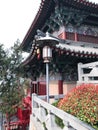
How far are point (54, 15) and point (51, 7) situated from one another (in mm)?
427

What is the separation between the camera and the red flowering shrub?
4441 millimetres

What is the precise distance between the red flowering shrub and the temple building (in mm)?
1972

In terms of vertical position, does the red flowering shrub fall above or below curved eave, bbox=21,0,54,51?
below

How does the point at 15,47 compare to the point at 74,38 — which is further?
the point at 15,47

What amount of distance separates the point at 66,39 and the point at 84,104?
4860 millimetres

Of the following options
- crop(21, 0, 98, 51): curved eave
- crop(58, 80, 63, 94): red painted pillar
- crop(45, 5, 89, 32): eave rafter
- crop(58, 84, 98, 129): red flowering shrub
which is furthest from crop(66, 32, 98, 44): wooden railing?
crop(58, 84, 98, 129): red flowering shrub

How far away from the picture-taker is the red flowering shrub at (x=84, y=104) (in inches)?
175

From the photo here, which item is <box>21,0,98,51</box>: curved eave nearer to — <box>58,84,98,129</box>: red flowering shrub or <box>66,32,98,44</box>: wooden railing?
<box>66,32,98,44</box>: wooden railing

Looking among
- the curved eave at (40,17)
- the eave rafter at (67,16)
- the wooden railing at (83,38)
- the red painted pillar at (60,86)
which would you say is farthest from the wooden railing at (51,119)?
the curved eave at (40,17)

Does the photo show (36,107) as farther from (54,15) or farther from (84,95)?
(54,15)

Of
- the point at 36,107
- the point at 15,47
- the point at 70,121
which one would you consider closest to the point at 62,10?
the point at 15,47

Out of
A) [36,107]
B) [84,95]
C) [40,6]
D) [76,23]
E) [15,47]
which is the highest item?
[40,6]

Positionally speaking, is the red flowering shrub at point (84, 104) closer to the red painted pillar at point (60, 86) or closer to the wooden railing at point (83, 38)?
the red painted pillar at point (60, 86)

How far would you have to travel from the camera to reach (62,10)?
29.1ft
